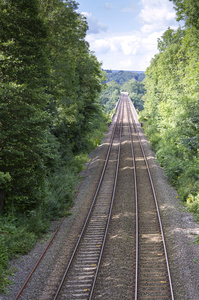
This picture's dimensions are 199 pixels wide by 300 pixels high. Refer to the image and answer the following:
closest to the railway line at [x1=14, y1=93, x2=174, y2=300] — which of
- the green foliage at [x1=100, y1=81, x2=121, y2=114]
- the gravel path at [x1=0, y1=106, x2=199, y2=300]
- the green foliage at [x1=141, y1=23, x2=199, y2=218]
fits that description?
the gravel path at [x1=0, y1=106, x2=199, y2=300]

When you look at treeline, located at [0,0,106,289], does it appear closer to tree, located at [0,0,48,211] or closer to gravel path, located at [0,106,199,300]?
tree, located at [0,0,48,211]

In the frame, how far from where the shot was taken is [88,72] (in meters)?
25.1

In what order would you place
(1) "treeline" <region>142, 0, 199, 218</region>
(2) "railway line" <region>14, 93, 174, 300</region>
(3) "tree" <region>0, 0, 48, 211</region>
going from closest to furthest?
(2) "railway line" <region>14, 93, 174, 300</region>, (3) "tree" <region>0, 0, 48, 211</region>, (1) "treeline" <region>142, 0, 199, 218</region>

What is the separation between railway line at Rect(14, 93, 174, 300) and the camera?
8.50 meters

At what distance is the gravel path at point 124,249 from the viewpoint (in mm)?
8531

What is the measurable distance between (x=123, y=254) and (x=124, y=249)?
0.36 metres

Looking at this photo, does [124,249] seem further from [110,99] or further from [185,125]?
[110,99]

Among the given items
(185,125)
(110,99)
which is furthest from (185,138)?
(110,99)

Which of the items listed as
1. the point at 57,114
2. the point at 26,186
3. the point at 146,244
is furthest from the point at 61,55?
the point at 146,244

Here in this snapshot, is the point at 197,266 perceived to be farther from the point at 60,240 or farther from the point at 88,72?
the point at 88,72

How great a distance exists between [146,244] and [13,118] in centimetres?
782

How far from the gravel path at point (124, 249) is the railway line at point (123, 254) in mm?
219

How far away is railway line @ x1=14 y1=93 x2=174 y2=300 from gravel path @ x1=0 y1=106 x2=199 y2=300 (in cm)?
22

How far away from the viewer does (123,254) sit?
10516mm
